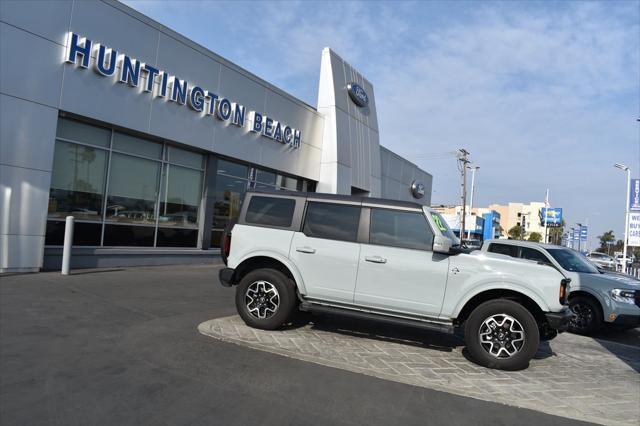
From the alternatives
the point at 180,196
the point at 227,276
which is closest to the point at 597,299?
the point at 227,276

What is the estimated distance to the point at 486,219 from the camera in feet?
273

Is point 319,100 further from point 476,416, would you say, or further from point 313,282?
point 476,416

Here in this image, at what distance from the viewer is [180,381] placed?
170 inches

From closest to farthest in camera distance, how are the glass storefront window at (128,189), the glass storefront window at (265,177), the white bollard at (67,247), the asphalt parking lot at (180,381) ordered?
1. the asphalt parking lot at (180,381)
2. the white bollard at (67,247)
3. the glass storefront window at (128,189)
4. the glass storefront window at (265,177)

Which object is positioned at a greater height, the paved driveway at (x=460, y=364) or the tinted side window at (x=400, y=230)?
the tinted side window at (x=400, y=230)

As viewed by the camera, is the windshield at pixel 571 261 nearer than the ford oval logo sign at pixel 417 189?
Yes

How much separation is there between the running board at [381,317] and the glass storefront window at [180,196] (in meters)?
8.78

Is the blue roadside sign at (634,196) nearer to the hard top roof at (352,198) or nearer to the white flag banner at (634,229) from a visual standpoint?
the white flag banner at (634,229)

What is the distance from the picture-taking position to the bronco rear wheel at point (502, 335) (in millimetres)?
5305

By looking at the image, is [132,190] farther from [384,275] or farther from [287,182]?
[384,275]

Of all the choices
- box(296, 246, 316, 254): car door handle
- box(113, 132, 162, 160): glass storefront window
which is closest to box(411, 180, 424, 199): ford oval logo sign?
box(113, 132, 162, 160): glass storefront window

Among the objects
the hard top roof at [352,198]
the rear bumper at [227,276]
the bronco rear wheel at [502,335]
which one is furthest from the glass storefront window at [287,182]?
the bronco rear wheel at [502,335]

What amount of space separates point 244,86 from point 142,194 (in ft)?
17.2

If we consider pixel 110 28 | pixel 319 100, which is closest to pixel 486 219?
pixel 319 100
